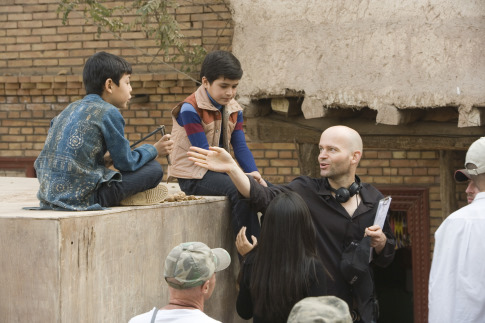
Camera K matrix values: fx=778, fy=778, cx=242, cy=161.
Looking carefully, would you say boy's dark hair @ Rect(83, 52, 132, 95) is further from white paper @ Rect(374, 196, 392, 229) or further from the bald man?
white paper @ Rect(374, 196, 392, 229)

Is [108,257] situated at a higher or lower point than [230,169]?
lower

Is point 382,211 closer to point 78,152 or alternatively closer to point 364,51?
point 78,152

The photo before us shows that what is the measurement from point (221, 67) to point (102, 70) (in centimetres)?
97

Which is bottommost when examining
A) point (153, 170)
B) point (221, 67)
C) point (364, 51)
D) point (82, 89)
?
point (153, 170)

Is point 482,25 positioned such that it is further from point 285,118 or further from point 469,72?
point 285,118

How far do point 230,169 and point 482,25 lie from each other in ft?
11.8

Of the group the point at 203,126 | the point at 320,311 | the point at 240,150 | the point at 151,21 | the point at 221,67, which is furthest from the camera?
the point at 151,21

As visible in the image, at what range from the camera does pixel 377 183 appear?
931cm

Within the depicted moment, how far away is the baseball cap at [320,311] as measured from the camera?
2.36m

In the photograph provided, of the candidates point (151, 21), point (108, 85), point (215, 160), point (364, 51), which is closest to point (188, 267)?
point (215, 160)

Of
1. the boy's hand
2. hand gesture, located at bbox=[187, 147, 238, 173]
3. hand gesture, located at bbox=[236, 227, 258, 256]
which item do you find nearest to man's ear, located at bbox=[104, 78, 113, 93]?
the boy's hand

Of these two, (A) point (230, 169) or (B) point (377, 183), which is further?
(B) point (377, 183)

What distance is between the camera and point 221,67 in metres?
4.93

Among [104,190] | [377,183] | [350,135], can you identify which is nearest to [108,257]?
[104,190]
